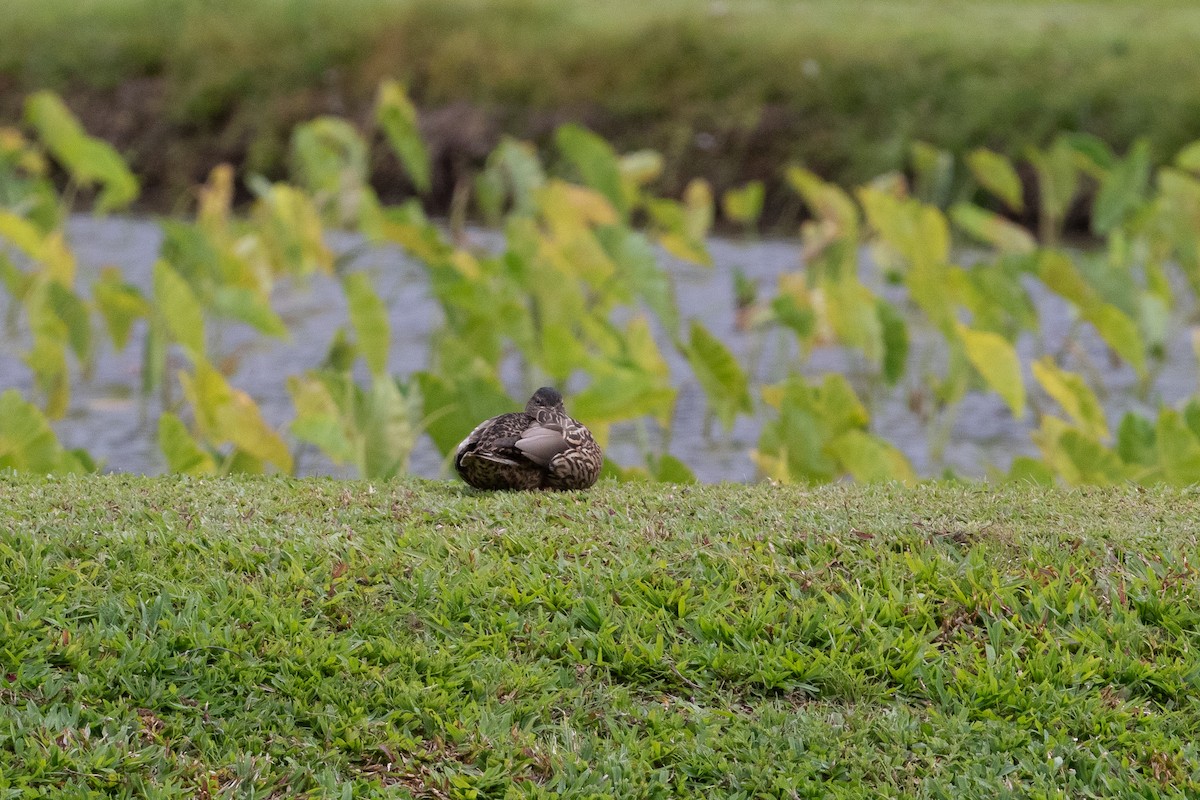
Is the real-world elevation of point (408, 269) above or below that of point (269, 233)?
below

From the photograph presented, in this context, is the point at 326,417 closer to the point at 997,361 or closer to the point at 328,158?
the point at 997,361

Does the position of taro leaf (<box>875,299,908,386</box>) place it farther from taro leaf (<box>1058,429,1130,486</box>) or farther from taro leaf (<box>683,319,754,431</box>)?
taro leaf (<box>1058,429,1130,486</box>)

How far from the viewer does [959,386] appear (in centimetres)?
607

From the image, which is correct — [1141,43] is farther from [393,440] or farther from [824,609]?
[824,609]

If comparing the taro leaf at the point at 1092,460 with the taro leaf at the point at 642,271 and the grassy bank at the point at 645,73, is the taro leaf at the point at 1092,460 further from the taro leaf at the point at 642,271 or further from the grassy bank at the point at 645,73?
the grassy bank at the point at 645,73

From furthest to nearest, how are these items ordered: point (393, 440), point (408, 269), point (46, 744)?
point (408, 269)
point (393, 440)
point (46, 744)

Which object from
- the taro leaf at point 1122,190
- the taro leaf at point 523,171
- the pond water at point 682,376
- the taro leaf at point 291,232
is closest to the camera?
the pond water at point 682,376

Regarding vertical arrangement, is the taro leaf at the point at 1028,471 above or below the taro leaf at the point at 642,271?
below

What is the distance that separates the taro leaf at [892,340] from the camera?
6.08 m

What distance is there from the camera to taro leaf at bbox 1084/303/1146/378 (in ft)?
20.1

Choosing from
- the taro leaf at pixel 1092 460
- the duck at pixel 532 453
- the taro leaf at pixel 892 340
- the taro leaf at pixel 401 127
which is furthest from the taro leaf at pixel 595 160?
the duck at pixel 532 453

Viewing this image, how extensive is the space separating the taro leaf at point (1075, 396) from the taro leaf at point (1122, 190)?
3.49 metres

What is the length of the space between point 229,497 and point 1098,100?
9.22 meters

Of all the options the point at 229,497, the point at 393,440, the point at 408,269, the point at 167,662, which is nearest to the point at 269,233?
the point at 408,269
